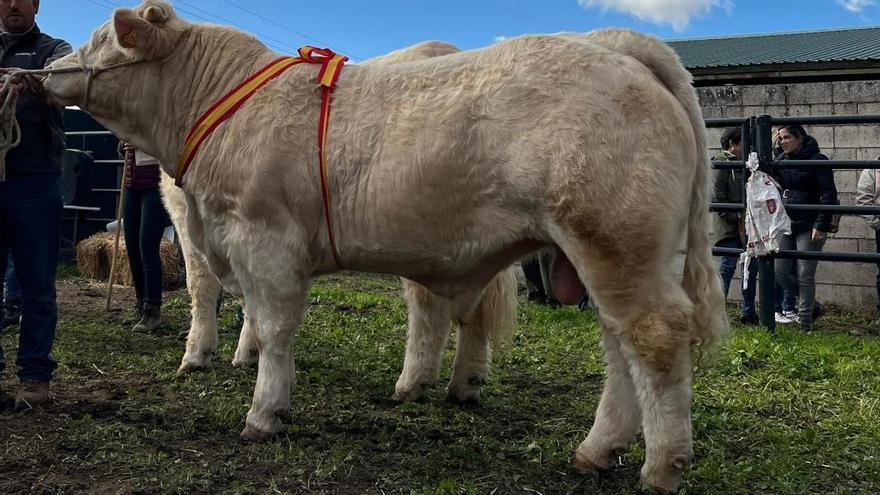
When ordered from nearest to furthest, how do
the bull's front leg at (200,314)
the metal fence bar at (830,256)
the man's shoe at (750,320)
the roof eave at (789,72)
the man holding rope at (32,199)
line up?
the man holding rope at (32,199), the bull's front leg at (200,314), the metal fence bar at (830,256), the man's shoe at (750,320), the roof eave at (789,72)

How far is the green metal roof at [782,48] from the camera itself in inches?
400

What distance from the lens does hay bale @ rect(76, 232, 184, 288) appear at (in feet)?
31.3

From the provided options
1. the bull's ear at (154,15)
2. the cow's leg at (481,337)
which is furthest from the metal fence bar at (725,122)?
the bull's ear at (154,15)

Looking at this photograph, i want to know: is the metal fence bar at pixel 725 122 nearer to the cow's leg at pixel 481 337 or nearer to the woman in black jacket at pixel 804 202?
the woman in black jacket at pixel 804 202

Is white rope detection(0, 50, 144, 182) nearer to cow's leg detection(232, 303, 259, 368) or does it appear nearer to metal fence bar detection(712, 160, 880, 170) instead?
cow's leg detection(232, 303, 259, 368)

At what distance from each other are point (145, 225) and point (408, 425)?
320 centimetres

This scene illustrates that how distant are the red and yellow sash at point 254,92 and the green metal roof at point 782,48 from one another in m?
7.87

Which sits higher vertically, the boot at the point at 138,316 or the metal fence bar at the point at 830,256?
the metal fence bar at the point at 830,256

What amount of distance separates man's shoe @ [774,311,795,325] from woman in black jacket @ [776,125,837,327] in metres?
0.16

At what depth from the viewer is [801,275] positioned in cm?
694

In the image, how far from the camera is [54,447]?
3.30 metres

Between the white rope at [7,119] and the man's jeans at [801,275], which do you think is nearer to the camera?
the white rope at [7,119]

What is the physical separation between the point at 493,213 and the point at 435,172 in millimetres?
272

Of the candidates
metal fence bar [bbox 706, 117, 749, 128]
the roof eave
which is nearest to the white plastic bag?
metal fence bar [bbox 706, 117, 749, 128]
